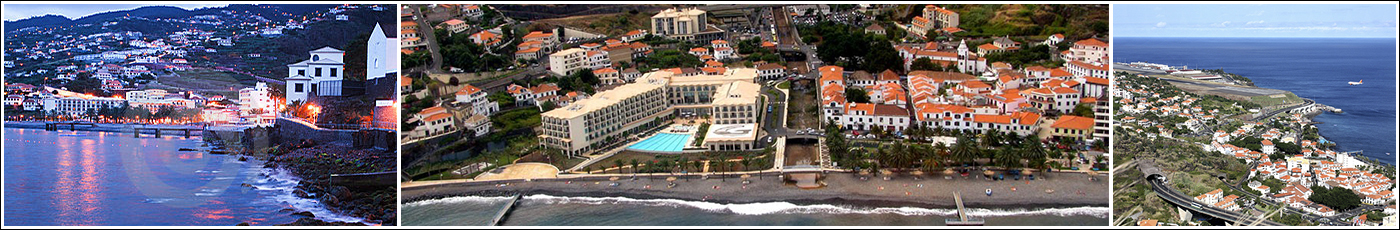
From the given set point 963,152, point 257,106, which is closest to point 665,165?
point 963,152

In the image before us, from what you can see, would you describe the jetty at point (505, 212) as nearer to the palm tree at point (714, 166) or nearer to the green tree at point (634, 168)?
the green tree at point (634, 168)

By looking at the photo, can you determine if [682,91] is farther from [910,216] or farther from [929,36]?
[929,36]

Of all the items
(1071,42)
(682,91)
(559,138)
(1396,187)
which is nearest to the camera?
(1396,187)

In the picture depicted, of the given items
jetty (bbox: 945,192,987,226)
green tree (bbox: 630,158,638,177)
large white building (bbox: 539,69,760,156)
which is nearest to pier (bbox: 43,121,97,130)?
large white building (bbox: 539,69,760,156)

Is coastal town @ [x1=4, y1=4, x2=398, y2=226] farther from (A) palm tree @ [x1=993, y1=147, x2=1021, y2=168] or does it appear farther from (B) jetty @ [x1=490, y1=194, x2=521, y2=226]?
(A) palm tree @ [x1=993, y1=147, x2=1021, y2=168]

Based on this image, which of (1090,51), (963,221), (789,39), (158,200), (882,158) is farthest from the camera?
(789,39)

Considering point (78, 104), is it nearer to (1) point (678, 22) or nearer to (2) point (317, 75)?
(2) point (317, 75)

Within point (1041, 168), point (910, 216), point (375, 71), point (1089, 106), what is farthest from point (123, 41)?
point (1089, 106)
